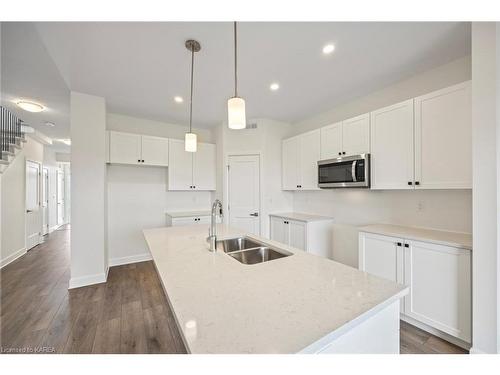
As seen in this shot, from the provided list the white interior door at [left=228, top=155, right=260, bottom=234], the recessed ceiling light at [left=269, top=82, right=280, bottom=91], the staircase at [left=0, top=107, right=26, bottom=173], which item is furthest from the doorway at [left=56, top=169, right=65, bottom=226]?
the recessed ceiling light at [left=269, top=82, right=280, bottom=91]

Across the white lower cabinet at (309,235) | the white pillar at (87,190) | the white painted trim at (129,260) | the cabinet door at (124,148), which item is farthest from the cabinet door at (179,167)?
the white lower cabinet at (309,235)

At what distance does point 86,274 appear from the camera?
9.34 feet

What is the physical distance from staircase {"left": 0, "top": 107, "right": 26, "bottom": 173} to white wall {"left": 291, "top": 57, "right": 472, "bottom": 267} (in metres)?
5.40

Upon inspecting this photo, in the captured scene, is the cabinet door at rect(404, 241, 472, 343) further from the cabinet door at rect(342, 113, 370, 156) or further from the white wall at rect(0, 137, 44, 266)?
the white wall at rect(0, 137, 44, 266)

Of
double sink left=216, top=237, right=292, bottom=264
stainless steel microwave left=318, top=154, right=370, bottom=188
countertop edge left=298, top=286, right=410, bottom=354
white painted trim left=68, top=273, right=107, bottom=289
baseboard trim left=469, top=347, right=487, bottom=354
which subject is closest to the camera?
countertop edge left=298, top=286, right=410, bottom=354

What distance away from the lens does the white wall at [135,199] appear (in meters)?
3.60

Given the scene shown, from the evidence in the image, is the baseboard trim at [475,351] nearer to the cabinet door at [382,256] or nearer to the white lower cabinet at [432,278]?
the white lower cabinet at [432,278]

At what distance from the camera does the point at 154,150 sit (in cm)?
361

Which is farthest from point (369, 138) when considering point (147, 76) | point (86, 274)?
point (86, 274)

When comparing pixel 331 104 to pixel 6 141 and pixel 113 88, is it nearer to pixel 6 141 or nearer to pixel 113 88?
pixel 113 88

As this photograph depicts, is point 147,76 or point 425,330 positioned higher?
point 147,76

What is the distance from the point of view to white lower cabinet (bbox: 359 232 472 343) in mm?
1673

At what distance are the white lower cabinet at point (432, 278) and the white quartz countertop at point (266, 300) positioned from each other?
47.2 inches
